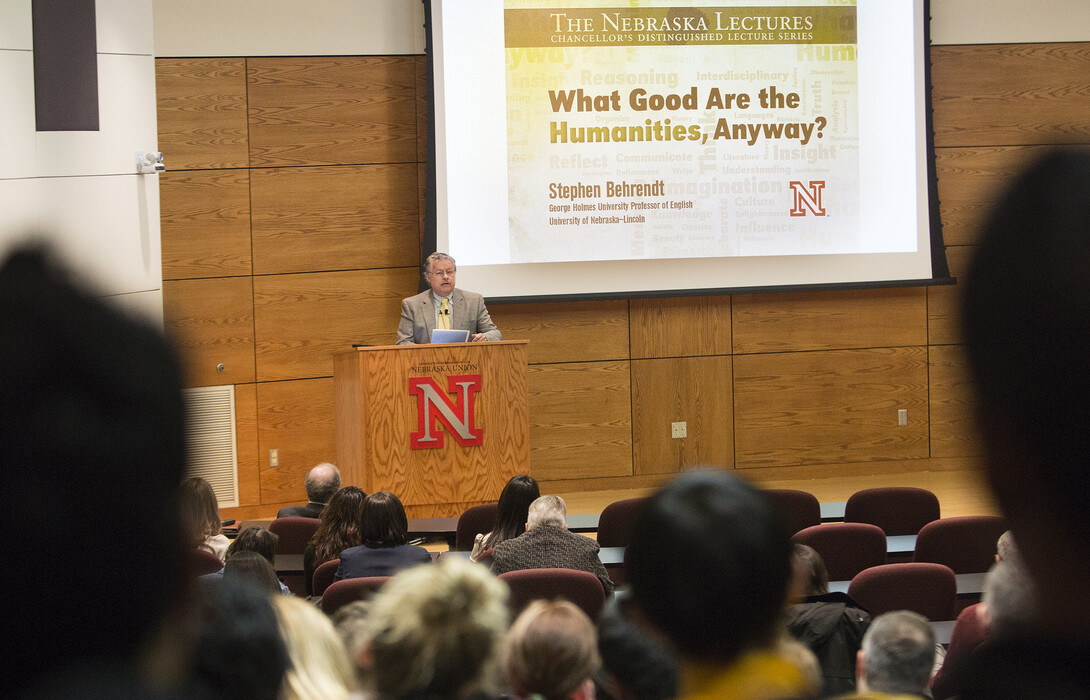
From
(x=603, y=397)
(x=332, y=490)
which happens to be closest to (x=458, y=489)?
(x=332, y=490)

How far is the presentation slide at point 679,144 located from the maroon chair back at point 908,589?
462 centimetres

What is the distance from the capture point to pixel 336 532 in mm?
4414

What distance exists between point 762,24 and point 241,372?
4.83m

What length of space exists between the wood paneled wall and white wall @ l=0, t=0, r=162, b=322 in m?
1.16

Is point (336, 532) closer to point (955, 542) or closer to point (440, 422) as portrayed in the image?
point (440, 422)

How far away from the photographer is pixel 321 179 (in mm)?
7730

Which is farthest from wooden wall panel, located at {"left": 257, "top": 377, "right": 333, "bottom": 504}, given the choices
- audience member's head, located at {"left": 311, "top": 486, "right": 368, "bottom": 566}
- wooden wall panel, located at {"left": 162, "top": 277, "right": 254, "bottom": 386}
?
audience member's head, located at {"left": 311, "top": 486, "right": 368, "bottom": 566}

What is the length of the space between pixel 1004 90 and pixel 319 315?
5.82m

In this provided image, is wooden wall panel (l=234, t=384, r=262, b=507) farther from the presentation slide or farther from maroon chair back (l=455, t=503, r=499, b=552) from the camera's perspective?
maroon chair back (l=455, t=503, r=499, b=552)

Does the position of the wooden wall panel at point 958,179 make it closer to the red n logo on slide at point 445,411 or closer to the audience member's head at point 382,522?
the red n logo on slide at point 445,411

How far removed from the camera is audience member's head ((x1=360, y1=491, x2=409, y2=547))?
394cm

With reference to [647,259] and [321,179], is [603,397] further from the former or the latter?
[321,179]

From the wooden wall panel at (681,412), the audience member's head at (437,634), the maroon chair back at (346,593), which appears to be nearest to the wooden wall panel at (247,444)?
the wooden wall panel at (681,412)

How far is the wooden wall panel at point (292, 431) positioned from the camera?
768cm
